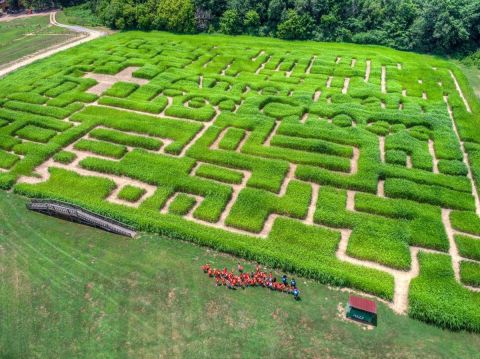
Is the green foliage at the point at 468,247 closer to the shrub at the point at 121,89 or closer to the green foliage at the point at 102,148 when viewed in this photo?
the green foliage at the point at 102,148

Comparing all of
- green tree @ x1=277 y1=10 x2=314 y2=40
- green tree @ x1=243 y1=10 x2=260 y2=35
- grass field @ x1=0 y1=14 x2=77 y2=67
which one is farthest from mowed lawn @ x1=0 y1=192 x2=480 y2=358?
green tree @ x1=243 y1=10 x2=260 y2=35

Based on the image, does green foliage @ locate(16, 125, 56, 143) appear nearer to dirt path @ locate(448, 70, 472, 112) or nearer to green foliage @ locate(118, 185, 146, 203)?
green foliage @ locate(118, 185, 146, 203)

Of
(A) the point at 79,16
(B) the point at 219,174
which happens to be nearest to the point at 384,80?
(B) the point at 219,174

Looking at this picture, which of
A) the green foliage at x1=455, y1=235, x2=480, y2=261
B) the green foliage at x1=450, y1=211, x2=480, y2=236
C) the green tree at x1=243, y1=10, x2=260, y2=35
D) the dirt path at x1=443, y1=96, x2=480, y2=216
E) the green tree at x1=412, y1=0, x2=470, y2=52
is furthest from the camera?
the green tree at x1=243, y1=10, x2=260, y2=35

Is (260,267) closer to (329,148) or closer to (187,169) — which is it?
(187,169)

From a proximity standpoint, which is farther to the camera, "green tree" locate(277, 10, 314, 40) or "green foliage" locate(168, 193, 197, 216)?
"green tree" locate(277, 10, 314, 40)

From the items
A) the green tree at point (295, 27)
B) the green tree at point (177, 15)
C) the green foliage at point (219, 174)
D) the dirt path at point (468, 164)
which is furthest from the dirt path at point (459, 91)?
the green tree at point (177, 15)
